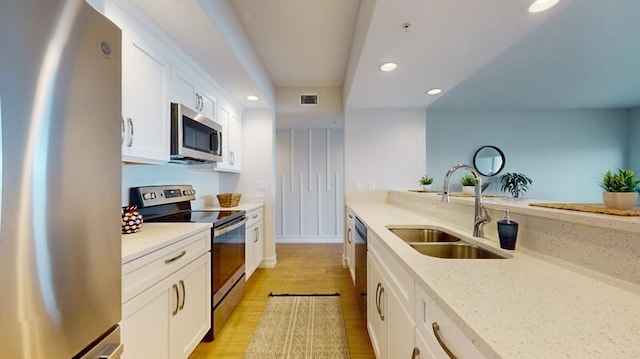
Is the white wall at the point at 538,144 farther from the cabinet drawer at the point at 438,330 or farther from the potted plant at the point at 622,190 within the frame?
the cabinet drawer at the point at 438,330

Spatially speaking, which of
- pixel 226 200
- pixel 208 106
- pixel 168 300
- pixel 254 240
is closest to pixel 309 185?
pixel 254 240

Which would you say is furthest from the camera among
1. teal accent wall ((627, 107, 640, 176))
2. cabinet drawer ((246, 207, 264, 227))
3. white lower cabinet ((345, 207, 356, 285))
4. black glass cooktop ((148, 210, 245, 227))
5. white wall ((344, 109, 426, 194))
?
teal accent wall ((627, 107, 640, 176))

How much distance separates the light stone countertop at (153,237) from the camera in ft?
3.92

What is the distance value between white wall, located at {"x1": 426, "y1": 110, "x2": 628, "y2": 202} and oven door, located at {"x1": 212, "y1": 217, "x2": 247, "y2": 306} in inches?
164

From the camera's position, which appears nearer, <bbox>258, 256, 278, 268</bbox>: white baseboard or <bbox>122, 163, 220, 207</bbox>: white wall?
<bbox>122, 163, 220, 207</bbox>: white wall

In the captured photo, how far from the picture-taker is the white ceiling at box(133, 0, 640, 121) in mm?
1562

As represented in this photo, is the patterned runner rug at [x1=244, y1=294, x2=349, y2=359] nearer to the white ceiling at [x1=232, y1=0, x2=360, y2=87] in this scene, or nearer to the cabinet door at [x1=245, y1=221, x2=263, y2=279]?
the cabinet door at [x1=245, y1=221, x2=263, y2=279]

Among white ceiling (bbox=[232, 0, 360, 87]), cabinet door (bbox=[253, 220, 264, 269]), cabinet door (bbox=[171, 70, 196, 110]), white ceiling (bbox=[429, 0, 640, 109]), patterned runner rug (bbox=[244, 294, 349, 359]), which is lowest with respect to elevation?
patterned runner rug (bbox=[244, 294, 349, 359])

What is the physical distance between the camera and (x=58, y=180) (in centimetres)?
66

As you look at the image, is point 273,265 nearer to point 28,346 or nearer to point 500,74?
point 28,346

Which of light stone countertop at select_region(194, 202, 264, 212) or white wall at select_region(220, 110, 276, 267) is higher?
white wall at select_region(220, 110, 276, 267)

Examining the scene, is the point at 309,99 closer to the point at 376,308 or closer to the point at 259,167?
the point at 259,167

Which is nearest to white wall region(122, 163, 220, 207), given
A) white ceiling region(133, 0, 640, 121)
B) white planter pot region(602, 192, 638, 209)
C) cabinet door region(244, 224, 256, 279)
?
cabinet door region(244, 224, 256, 279)

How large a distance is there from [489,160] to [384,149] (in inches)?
123
